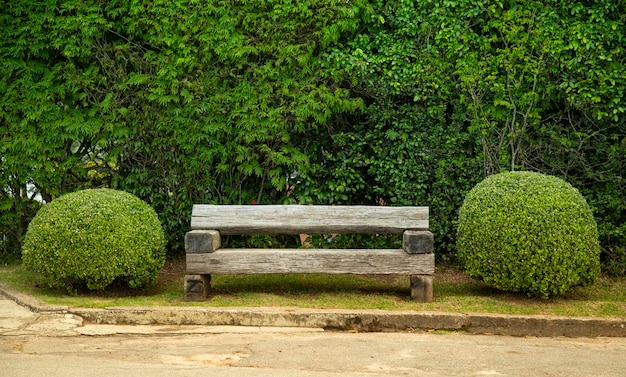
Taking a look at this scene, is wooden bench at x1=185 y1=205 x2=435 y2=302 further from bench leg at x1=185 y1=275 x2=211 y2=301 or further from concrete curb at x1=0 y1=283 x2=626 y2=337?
concrete curb at x1=0 y1=283 x2=626 y2=337

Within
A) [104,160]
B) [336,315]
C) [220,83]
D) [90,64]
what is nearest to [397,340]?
[336,315]

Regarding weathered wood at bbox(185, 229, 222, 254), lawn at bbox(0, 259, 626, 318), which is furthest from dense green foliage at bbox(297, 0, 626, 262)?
weathered wood at bbox(185, 229, 222, 254)

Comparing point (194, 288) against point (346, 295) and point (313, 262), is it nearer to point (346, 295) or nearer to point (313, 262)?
point (313, 262)

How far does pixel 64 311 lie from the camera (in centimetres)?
655

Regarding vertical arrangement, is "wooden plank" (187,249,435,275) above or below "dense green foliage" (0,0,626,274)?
below

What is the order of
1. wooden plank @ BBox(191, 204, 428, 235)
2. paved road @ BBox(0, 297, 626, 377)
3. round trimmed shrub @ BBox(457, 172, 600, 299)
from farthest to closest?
1. wooden plank @ BBox(191, 204, 428, 235)
2. round trimmed shrub @ BBox(457, 172, 600, 299)
3. paved road @ BBox(0, 297, 626, 377)

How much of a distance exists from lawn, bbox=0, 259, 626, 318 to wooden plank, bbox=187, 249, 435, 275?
30 centimetres

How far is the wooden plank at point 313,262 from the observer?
6.96m

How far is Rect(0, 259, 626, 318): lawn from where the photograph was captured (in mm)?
6789

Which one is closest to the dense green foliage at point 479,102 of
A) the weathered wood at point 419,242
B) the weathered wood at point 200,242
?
the weathered wood at point 419,242

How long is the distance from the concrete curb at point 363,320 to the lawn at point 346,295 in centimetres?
21

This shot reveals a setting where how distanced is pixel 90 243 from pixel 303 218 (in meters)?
2.06

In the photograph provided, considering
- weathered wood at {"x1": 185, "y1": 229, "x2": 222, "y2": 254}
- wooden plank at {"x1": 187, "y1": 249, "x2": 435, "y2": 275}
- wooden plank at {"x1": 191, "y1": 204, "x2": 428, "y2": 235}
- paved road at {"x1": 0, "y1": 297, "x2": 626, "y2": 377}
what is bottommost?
paved road at {"x1": 0, "y1": 297, "x2": 626, "y2": 377}

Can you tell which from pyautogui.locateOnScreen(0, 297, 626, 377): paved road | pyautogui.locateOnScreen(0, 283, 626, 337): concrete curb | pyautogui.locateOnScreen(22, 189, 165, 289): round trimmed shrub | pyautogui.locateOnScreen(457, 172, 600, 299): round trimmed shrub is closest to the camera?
pyautogui.locateOnScreen(0, 297, 626, 377): paved road
